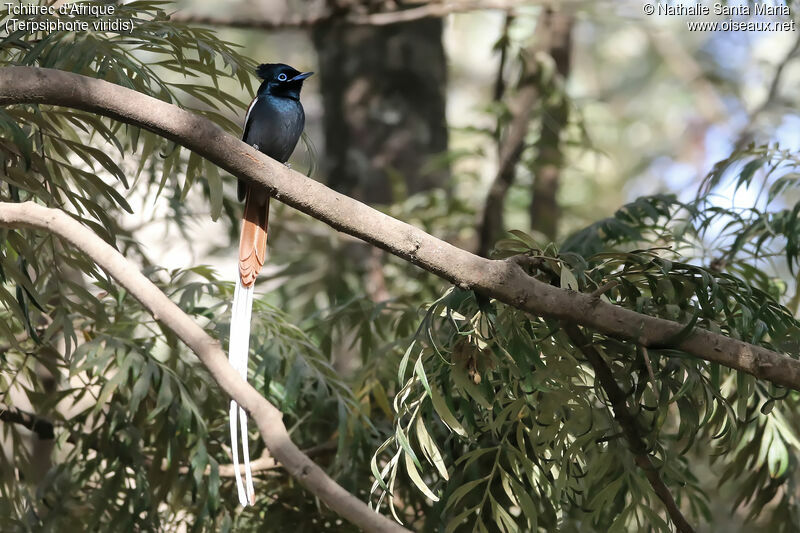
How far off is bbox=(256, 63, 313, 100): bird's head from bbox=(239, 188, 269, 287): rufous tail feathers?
44 centimetres

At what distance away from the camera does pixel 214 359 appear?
1.17 meters

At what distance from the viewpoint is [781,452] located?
1941 millimetres

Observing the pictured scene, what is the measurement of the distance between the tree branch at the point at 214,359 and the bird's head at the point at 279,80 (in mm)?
829

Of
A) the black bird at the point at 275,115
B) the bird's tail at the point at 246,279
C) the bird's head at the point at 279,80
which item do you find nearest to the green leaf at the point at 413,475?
the bird's tail at the point at 246,279

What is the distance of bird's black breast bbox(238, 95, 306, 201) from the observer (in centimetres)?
197

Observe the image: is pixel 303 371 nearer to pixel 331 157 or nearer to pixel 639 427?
pixel 639 427

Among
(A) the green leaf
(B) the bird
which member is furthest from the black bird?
(A) the green leaf

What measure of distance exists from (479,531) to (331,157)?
2.48m

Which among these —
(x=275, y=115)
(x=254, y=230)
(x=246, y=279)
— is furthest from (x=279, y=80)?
(x=246, y=279)

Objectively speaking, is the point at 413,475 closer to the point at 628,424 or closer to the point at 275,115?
the point at 628,424

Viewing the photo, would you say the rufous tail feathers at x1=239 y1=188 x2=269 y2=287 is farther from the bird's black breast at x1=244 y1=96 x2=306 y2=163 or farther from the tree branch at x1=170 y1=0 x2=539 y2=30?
the tree branch at x1=170 y1=0 x2=539 y2=30

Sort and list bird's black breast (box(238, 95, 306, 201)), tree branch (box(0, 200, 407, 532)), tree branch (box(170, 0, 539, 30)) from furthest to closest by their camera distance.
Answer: tree branch (box(170, 0, 539, 30))
bird's black breast (box(238, 95, 306, 201))
tree branch (box(0, 200, 407, 532))

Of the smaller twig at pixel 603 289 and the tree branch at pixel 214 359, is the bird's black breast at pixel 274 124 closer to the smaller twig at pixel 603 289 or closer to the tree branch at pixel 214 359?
the tree branch at pixel 214 359

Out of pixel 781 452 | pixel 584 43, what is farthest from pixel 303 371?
pixel 584 43
